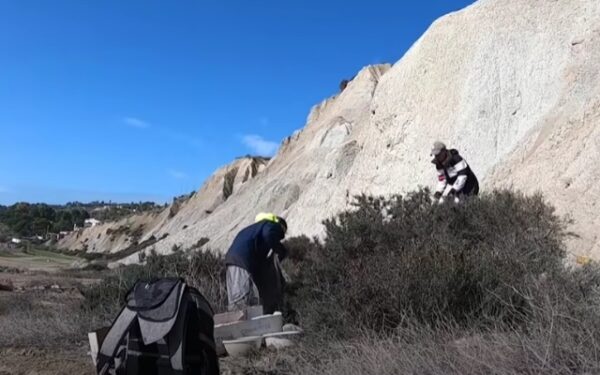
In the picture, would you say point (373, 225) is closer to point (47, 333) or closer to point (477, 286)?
point (477, 286)

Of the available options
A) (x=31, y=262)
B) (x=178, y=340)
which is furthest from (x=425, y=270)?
(x=31, y=262)

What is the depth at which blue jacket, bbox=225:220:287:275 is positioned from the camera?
7887 millimetres

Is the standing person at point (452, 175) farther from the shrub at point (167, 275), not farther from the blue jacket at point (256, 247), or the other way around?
the shrub at point (167, 275)

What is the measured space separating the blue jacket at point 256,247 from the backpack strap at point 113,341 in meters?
3.18

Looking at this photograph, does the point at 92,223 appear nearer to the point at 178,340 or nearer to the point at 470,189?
the point at 470,189

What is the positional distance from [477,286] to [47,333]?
4709mm

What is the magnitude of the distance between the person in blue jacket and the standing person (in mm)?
3149

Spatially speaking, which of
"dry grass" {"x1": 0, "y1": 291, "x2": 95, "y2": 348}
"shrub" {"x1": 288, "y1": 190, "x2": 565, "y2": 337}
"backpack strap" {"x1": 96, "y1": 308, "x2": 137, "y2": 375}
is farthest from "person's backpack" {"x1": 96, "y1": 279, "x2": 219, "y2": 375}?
"dry grass" {"x1": 0, "y1": 291, "x2": 95, "y2": 348}

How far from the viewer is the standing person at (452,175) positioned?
Answer: 1017 centimetres

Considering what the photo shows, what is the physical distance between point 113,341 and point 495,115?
16.3 m

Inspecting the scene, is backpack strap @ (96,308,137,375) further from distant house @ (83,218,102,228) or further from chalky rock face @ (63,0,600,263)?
distant house @ (83,218,102,228)

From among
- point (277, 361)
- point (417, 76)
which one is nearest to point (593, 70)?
point (417, 76)

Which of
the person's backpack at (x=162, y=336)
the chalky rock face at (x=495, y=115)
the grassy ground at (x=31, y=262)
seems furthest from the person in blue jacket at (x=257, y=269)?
the grassy ground at (x=31, y=262)

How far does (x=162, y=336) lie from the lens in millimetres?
4441
